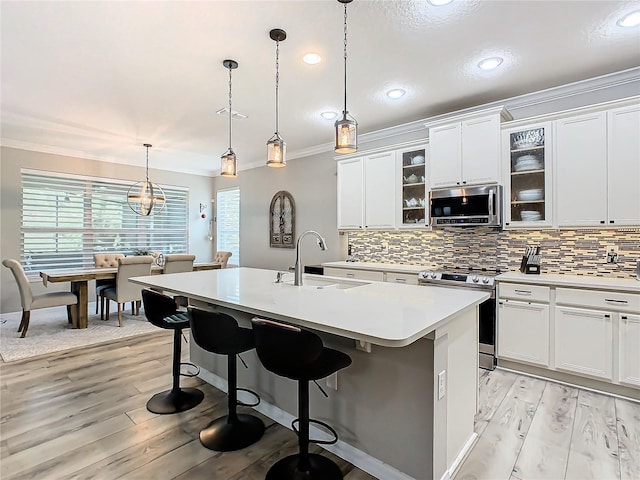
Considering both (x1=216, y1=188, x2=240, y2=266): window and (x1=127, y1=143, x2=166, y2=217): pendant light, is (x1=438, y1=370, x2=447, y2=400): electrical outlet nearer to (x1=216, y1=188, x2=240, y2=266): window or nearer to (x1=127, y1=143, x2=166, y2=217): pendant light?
(x1=127, y1=143, x2=166, y2=217): pendant light

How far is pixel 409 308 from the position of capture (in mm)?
1772

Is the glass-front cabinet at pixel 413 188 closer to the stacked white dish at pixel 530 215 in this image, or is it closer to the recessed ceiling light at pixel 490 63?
the stacked white dish at pixel 530 215

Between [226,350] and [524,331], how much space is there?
2639mm

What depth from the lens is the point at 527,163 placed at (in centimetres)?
333

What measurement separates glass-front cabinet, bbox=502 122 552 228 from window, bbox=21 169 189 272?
6.36 metres

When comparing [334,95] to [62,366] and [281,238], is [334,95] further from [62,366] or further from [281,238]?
[62,366]

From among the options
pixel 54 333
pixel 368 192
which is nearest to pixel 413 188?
pixel 368 192

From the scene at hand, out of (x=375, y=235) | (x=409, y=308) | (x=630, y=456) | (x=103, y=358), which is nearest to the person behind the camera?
(x=409, y=308)

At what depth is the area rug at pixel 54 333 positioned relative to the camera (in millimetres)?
3763

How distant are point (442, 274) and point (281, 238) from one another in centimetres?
332

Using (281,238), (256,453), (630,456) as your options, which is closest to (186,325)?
(256,453)

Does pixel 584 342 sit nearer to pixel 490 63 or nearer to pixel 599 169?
pixel 599 169

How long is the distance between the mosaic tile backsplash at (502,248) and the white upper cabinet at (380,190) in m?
0.36

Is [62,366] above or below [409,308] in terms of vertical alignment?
below
